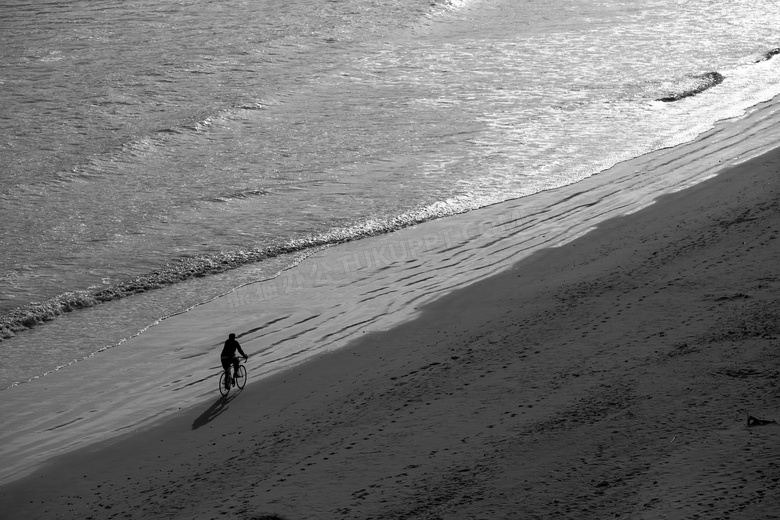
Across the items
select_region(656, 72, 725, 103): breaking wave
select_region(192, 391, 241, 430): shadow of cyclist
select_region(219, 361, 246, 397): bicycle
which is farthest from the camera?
select_region(656, 72, 725, 103): breaking wave

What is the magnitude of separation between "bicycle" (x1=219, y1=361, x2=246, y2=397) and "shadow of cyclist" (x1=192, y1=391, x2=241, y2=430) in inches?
4.3

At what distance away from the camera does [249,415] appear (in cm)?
1221

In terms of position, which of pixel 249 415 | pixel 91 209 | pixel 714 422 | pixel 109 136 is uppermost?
pixel 109 136

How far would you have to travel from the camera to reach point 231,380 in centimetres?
1298

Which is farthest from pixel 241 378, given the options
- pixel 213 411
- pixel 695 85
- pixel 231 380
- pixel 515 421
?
pixel 695 85

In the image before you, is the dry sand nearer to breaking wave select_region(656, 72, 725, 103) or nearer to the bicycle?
the bicycle

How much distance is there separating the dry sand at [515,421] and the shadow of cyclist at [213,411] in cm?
3

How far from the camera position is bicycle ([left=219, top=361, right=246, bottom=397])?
12906 mm

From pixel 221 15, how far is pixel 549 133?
65.7 feet

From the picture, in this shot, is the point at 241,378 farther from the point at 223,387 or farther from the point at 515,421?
the point at 515,421

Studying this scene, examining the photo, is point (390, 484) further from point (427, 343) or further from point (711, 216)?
point (711, 216)

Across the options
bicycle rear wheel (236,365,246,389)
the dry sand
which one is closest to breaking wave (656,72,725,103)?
the dry sand

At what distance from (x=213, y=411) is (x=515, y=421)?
14.4 feet

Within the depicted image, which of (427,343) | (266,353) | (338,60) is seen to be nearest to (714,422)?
(427,343)
